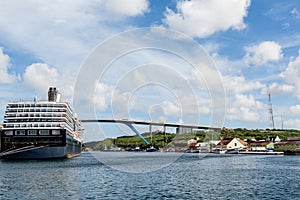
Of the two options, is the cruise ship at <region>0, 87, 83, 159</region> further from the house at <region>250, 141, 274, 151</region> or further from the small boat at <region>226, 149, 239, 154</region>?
the house at <region>250, 141, 274, 151</region>

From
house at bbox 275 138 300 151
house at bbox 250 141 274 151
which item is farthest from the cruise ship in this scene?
house at bbox 250 141 274 151

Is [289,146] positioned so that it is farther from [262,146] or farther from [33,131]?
[33,131]

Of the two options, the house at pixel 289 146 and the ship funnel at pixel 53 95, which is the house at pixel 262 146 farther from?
the ship funnel at pixel 53 95

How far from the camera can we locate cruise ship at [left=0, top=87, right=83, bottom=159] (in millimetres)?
81375

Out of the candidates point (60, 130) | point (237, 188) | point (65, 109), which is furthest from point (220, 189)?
point (65, 109)

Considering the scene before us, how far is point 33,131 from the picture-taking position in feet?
281


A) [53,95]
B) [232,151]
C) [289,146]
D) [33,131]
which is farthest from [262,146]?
[33,131]

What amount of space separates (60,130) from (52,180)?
42268 millimetres

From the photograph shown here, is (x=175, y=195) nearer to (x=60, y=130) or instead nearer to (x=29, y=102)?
(x=60, y=130)

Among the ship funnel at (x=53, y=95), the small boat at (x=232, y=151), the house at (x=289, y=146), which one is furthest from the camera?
the small boat at (x=232, y=151)

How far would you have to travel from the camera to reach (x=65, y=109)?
9500cm

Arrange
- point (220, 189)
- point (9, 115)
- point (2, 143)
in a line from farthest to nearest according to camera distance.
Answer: point (9, 115), point (2, 143), point (220, 189)

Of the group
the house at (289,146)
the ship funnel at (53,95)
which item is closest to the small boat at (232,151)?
the house at (289,146)

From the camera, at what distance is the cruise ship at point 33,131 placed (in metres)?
81.4
